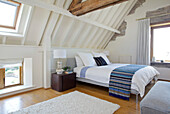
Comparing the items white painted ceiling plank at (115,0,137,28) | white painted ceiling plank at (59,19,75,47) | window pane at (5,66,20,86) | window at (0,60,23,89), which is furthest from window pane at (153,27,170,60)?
window pane at (5,66,20,86)

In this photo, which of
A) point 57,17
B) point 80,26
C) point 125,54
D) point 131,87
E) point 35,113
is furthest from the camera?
point 125,54

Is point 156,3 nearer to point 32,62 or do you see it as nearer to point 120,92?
point 120,92

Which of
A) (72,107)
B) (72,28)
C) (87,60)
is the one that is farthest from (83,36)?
(72,107)

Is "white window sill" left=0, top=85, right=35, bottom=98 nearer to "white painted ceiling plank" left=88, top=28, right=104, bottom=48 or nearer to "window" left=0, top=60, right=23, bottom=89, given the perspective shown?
"window" left=0, top=60, right=23, bottom=89

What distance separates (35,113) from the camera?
1819 millimetres

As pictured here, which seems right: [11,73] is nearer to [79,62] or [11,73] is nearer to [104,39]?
[79,62]

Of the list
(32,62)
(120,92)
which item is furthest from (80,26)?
(120,92)

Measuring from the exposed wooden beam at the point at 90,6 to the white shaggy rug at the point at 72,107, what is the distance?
208cm

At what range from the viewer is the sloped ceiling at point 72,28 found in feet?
9.12

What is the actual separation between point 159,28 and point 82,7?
143 inches

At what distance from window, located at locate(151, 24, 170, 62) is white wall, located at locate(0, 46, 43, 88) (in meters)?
4.35

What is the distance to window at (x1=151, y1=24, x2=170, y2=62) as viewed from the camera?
4.37m

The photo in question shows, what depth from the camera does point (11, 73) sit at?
3100 millimetres

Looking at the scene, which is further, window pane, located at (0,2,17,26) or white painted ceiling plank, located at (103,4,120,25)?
white painted ceiling plank, located at (103,4,120,25)
